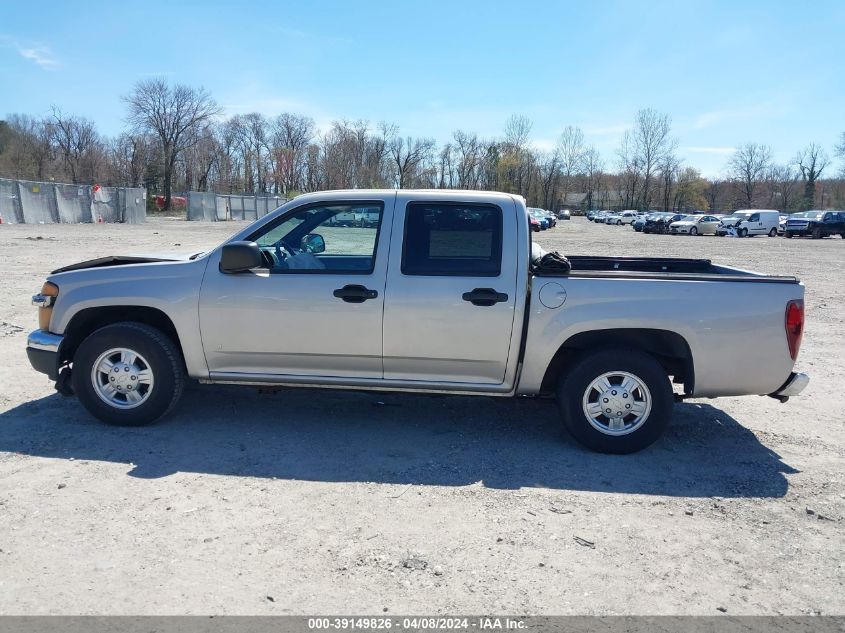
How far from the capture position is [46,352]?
5.00m

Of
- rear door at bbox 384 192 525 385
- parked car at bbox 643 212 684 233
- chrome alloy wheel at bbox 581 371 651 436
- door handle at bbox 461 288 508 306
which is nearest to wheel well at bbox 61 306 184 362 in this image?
rear door at bbox 384 192 525 385

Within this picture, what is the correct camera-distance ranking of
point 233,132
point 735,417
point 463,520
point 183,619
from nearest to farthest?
point 183,619
point 463,520
point 735,417
point 233,132

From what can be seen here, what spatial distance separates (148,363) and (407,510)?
8.08 ft

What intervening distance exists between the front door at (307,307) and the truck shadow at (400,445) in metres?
0.57

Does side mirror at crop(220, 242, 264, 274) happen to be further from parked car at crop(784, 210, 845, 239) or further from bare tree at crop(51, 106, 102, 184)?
bare tree at crop(51, 106, 102, 184)

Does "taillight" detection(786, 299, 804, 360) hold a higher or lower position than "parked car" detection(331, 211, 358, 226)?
lower

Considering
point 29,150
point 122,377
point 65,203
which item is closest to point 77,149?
point 29,150

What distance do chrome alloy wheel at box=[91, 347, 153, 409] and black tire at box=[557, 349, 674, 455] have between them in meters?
3.24

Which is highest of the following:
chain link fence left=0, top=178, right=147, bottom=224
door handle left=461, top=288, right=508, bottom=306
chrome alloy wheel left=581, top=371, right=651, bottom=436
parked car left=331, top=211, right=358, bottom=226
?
chain link fence left=0, top=178, right=147, bottom=224

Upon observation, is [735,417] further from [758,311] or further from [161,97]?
[161,97]

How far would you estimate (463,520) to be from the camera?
147 inches

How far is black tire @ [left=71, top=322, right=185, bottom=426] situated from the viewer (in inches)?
194

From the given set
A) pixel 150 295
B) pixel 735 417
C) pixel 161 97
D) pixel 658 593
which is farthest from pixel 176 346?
pixel 161 97

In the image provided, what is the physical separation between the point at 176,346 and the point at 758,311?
4432 millimetres
